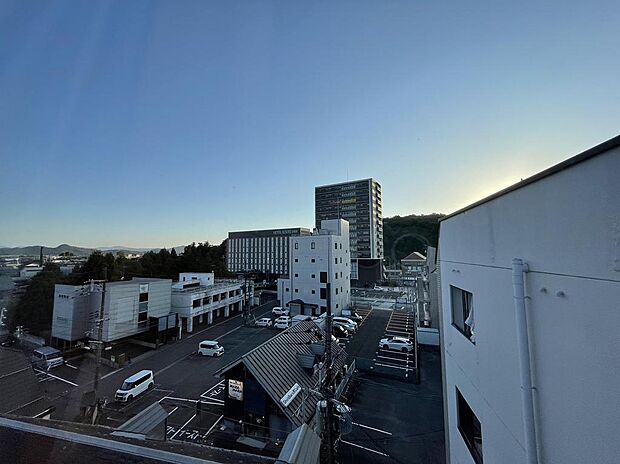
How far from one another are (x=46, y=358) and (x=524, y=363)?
595 inches

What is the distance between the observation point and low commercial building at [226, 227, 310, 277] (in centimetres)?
3659

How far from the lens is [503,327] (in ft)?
6.43

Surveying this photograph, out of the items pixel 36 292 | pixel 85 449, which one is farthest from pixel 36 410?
pixel 36 292

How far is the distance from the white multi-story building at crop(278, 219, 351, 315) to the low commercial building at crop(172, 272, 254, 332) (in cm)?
341

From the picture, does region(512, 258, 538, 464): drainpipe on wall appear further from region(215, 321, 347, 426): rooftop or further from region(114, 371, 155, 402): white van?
region(114, 371, 155, 402): white van

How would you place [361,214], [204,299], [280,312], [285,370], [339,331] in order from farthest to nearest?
[361,214] < [280,312] < [204,299] < [339,331] < [285,370]

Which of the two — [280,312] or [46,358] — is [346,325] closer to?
[280,312]

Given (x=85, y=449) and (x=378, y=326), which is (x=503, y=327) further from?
(x=378, y=326)

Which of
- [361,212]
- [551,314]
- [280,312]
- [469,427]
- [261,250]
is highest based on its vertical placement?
[361,212]

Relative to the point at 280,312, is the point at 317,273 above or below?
above

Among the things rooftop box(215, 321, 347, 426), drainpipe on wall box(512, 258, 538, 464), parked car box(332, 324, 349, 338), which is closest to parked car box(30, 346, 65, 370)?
rooftop box(215, 321, 347, 426)

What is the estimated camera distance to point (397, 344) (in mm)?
10516

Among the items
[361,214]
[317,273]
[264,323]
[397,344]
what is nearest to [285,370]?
[397,344]

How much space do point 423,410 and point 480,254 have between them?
6.27 m
